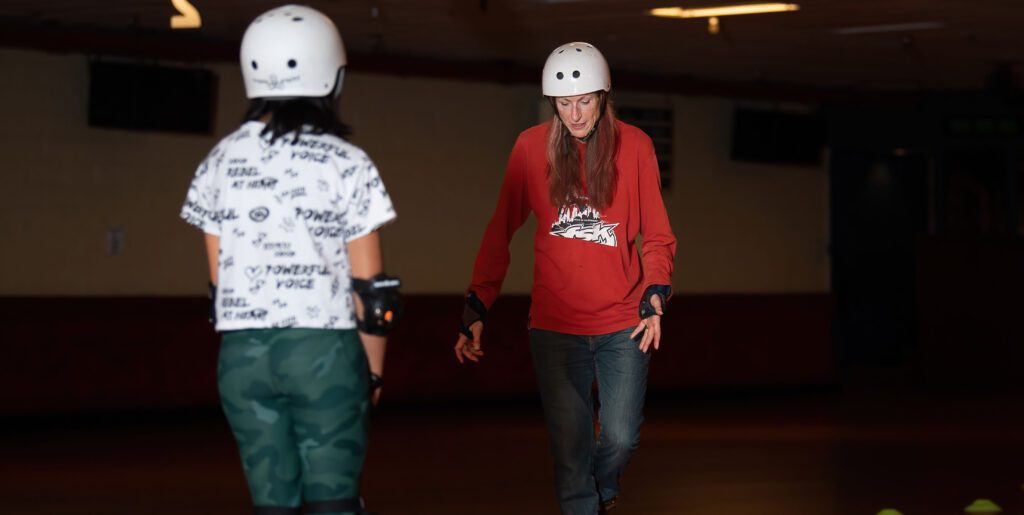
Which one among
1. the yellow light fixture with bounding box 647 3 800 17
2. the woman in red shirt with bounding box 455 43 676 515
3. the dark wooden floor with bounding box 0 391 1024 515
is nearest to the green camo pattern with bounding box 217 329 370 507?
the woman in red shirt with bounding box 455 43 676 515

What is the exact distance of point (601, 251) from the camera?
3693mm

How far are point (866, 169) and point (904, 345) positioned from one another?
65.9 inches

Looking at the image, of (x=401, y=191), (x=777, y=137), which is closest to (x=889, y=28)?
(x=777, y=137)

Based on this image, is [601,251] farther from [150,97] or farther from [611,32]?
[150,97]

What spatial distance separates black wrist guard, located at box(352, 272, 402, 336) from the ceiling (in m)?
5.15

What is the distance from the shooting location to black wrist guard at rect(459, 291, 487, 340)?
3.78m

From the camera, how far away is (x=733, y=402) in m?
10.0

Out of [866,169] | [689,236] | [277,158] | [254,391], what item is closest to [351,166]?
[277,158]

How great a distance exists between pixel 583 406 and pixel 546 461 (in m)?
2.94

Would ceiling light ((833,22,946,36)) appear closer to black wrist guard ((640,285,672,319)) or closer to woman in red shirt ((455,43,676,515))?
woman in red shirt ((455,43,676,515))

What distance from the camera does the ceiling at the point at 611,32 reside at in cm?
780

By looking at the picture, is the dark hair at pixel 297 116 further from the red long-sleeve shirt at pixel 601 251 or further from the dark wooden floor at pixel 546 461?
the dark wooden floor at pixel 546 461

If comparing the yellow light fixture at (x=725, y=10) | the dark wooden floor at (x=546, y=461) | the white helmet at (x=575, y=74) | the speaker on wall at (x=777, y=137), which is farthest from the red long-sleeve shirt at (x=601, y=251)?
the speaker on wall at (x=777, y=137)

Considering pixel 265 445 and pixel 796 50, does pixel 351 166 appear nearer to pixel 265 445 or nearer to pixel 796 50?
pixel 265 445
